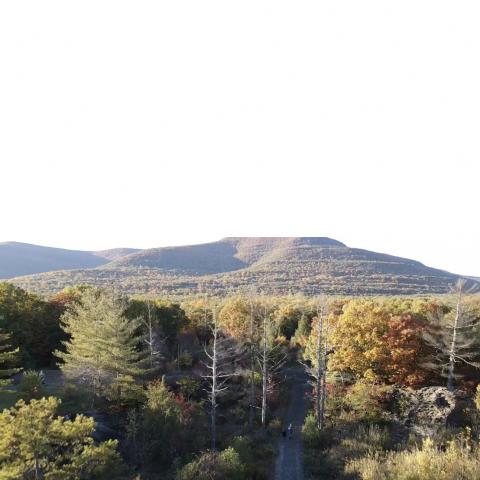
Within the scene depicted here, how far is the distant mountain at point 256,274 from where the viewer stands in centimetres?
11625

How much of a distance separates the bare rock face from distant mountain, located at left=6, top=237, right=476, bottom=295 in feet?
240

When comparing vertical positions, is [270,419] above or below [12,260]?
below

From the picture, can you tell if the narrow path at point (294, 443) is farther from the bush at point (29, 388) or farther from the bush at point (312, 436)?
the bush at point (29, 388)

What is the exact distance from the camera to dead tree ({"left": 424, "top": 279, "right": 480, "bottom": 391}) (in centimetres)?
3218

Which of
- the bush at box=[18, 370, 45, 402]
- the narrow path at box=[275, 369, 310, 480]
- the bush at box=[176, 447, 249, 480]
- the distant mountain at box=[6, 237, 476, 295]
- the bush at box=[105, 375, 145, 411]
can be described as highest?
the distant mountain at box=[6, 237, 476, 295]

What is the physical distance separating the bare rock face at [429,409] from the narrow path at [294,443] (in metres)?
7.54

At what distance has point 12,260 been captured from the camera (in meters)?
181

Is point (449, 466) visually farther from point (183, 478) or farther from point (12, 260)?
point (12, 260)

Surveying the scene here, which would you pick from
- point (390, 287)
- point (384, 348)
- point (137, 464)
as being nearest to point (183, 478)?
point (137, 464)

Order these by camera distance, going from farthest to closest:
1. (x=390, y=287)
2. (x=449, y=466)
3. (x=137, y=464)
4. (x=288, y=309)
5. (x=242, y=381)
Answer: (x=390, y=287) < (x=288, y=309) < (x=242, y=381) < (x=137, y=464) < (x=449, y=466)

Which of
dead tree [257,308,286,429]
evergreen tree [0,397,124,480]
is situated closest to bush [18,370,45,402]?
evergreen tree [0,397,124,480]

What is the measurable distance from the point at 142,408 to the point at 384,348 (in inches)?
723

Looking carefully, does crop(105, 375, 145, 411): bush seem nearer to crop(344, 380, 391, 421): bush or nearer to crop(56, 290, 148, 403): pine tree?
crop(56, 290, 148, 403): pine tree

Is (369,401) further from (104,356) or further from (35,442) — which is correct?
(35,442)
